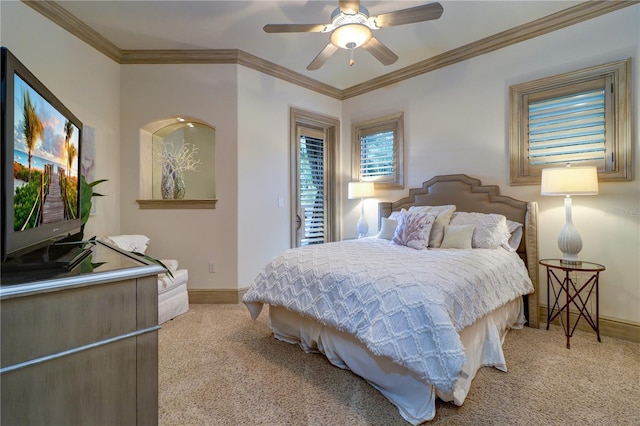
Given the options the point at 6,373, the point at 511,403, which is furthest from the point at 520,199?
the point at 6,373

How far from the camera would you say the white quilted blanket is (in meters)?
1.40

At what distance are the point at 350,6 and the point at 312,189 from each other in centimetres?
264

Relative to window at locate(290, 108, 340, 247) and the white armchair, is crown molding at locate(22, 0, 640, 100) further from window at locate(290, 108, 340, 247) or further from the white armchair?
the white armchair

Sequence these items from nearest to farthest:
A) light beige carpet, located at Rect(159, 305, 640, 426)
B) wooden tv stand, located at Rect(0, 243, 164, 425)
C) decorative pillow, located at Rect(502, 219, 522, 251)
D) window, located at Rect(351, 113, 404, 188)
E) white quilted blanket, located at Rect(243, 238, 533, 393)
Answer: wooden tv stand, located at Rect(0, 243, 164, 425), white quilted blanket, located at Rect(243, 238, 533, 393), light beige carpet, located at Rect(159, 305, 640, 426), decorative pillow, located at Rect(502, 219, 522, 251), window, located at Rect(351, 113, 404, 188)

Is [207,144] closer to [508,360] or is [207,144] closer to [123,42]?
[123,42]

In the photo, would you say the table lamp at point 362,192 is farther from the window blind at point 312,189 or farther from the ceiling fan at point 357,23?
the ceiling fan at point 357,23

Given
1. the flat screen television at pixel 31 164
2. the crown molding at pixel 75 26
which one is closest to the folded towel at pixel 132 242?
the flat screen television at pixel 31 164

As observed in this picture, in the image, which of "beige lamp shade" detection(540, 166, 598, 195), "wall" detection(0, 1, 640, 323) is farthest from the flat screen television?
"beige lamp shade" detection(540, 166, 598, 195)

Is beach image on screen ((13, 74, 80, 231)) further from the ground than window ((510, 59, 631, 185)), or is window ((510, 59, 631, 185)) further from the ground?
window ((510, 59, 631, 185))

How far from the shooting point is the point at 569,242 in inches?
95.2

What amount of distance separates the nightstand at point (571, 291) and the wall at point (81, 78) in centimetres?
438

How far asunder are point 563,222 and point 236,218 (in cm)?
338

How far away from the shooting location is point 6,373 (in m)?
0.69

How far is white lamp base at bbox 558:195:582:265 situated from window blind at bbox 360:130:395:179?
6.70 feet
